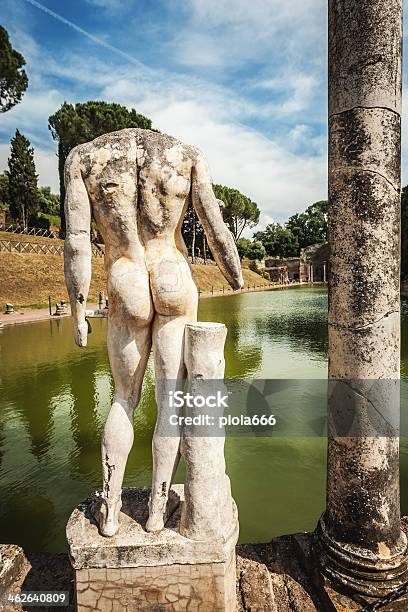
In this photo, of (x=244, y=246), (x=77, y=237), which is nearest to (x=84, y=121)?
(x=244, y=246)

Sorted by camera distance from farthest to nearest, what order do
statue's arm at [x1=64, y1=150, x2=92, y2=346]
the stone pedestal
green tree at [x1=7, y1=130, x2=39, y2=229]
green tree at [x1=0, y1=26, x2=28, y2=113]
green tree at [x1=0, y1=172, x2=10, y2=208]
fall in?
1. green tree at [x1=0, y1=172, x2=10, y2=208]
2. green tree at [x1=7, y1=130, x2=39, y2=229]
3. green tree at [x1=0, y1=26, x2=28, y2=113]
4. statue's arm at [x1=64, y1=150, x2=92, y2=346]
5. the stone pedestal

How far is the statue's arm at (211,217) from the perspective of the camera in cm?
229

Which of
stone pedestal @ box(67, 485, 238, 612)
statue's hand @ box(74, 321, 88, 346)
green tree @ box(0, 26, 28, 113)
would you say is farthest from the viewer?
green tree @ box(0, 26, 28, 113)

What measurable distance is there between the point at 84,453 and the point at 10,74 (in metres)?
23.8

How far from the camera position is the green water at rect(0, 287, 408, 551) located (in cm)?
377

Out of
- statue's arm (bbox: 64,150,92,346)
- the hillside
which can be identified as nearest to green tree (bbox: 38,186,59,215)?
the hillside

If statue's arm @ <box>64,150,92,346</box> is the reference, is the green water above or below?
below

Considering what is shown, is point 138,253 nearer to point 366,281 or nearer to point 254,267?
point 366,281

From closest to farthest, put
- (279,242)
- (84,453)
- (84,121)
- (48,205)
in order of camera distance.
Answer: (84,453), (84,121), (48,205), (279,242)

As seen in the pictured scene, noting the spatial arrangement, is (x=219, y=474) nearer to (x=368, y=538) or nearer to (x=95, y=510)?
(x=95, y=510)

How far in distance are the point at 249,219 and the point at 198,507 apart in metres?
53.5

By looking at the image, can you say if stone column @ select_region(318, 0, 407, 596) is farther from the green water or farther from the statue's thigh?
the green water

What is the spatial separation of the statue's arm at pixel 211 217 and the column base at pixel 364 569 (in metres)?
1.78

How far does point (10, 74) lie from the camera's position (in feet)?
72.1
